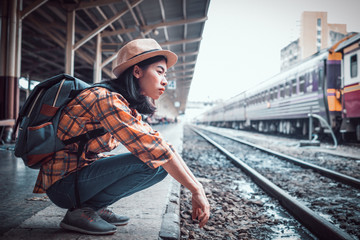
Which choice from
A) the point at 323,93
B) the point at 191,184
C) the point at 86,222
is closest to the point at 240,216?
the point at 191,184

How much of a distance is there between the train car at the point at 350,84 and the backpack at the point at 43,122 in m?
8.29

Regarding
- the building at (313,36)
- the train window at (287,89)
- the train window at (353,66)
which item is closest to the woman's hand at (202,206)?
the train window at (353,66)

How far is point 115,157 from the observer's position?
1.67 m

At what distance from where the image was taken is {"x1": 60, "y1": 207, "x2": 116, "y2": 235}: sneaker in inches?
65.0

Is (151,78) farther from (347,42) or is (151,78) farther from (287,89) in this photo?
(287,89)

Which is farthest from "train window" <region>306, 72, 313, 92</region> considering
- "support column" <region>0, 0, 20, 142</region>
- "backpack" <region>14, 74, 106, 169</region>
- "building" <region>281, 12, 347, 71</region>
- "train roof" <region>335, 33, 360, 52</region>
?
"building" <region>281, 12, 347, 71</region>

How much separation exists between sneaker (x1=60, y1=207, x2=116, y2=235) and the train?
812cm

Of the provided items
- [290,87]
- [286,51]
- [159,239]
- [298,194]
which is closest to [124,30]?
[290,87]

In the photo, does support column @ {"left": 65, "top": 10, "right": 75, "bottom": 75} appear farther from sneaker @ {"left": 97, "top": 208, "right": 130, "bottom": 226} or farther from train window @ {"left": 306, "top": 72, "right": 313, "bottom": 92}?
train window @ {"left": 306, "top": 72, "right": 313, "bottom": 92}

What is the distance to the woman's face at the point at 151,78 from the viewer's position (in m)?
1.63

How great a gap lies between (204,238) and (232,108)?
77.3 feet

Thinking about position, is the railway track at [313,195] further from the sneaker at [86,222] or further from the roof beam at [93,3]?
the roof beam at [93,3]

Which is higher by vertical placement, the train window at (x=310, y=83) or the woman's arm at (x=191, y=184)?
the train window at (x=310, y=83)

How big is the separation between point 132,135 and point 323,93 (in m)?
9.06
